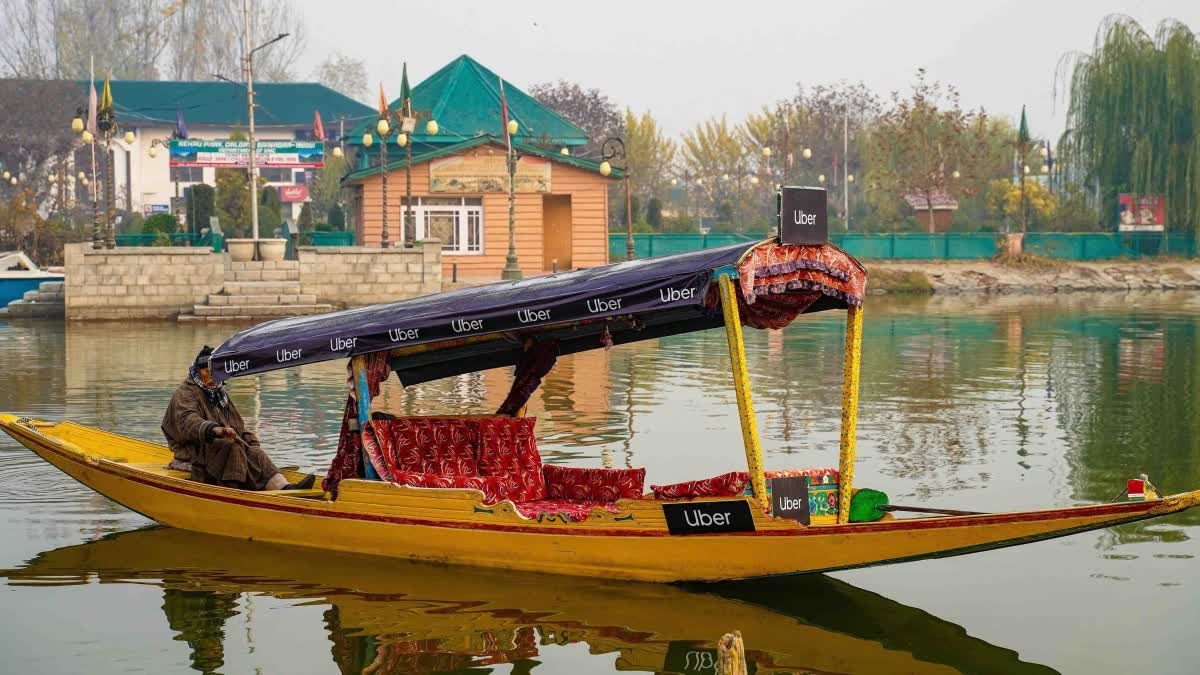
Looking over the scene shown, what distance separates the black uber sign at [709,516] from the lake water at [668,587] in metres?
0.63

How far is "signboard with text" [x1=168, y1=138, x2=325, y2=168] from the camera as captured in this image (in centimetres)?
5316

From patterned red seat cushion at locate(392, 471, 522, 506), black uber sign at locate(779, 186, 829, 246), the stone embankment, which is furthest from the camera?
the stone embankment

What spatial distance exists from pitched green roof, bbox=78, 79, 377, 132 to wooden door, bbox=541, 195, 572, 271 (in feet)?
114

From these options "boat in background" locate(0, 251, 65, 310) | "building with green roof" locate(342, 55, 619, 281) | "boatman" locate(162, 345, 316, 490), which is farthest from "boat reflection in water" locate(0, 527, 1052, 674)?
"building with green roof" locate(342, 55, 619, 281)

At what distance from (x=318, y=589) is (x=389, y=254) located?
1108 inches

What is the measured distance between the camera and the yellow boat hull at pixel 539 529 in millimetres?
9359

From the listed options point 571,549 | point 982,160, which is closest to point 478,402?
point 571,549

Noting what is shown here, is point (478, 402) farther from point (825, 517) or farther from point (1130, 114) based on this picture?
point (1130, 114)

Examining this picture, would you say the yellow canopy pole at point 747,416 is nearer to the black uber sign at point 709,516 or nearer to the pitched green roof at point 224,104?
the black uber sign at point 709,516

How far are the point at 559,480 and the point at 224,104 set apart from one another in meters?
78.1

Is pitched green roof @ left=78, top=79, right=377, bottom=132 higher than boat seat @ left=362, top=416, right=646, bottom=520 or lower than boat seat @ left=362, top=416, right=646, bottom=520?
higher

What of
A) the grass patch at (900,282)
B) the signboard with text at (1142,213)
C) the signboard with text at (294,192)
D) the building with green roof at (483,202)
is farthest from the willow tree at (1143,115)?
the signboard with text at (294,192)

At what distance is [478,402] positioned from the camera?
68.6ft

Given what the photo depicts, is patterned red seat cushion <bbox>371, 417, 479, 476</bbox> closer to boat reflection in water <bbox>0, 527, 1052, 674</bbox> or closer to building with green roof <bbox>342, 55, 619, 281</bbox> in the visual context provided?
boat reflection in water <bbox>0, 527, 1052, 674</bbox>
